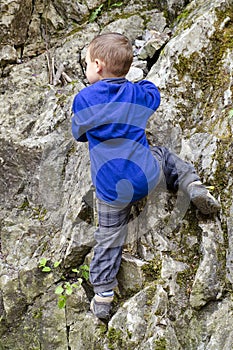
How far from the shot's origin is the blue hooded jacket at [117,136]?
3.69m

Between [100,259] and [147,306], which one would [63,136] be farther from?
A: [147,306]

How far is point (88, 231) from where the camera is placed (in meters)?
4.49

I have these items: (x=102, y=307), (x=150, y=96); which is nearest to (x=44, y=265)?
(x=102, y=307)

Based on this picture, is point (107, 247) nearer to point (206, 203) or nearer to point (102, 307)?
point (102, 307)

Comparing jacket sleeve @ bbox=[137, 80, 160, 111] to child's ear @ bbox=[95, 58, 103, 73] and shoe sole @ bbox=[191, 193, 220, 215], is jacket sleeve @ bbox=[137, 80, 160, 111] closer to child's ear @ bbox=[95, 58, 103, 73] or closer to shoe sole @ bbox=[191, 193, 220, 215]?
child's ear @ bbox=[95, 58, 103, 73]

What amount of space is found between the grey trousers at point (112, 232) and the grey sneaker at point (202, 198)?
75 mm

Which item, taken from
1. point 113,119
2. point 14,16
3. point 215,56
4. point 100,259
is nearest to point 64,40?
point 14,16

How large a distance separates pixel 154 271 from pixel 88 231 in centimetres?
84

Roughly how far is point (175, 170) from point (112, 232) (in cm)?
81

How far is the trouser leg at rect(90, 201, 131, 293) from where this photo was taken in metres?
3.95

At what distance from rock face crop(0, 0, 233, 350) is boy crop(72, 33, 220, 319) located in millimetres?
252

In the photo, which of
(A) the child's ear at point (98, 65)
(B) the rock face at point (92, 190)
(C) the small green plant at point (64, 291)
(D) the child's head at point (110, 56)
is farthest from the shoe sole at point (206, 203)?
(C) the small green plant at point (64, 291)

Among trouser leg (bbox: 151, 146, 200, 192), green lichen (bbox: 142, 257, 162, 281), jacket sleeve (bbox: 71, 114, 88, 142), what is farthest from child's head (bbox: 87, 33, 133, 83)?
green lichen (bbox: 142, 257, 162, 281)

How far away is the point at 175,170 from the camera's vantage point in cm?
399
